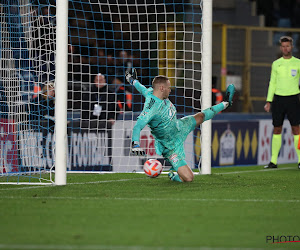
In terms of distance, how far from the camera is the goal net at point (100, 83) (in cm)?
1100

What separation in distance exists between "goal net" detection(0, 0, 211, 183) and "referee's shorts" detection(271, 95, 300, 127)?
5.13 feet

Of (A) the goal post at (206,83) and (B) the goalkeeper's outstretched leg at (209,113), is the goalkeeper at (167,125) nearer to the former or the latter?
(B) the goalkeeper's outstretched leg at (209,113)

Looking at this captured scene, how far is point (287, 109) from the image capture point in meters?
12.5

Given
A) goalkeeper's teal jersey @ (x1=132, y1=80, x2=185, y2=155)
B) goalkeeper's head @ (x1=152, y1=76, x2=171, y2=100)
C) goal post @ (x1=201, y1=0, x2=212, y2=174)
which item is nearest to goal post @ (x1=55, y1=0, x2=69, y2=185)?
goalkeeper's teal jersey @ (x1=132, y1=80, x2=185, y2=155)

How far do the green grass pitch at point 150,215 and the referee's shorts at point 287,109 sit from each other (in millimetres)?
2875

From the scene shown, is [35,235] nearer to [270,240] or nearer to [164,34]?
[270,240]

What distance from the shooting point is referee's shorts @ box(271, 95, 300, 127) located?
12.5 metres

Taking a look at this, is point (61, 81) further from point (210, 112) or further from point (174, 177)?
point (210, 112)

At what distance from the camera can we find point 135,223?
6090 mm

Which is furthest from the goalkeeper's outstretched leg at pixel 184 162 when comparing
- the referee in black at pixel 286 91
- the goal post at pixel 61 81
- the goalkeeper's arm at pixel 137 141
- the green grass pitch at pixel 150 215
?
the referee in black at pixel 286 91

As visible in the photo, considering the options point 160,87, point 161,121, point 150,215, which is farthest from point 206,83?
point 150,215

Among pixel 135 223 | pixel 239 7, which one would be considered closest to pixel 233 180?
pixel 135 223

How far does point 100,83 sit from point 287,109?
11.0 ft

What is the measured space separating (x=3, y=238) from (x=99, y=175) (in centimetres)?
581
